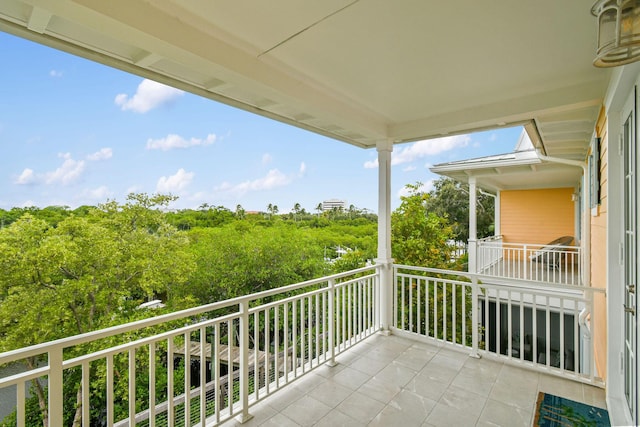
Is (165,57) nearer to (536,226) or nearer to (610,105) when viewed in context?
(610,105)

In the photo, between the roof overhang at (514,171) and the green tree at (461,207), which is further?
the green tree at (461,207)

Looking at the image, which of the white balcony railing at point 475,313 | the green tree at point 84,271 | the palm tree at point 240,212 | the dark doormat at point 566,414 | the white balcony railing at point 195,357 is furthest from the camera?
the palm tree at point 240,212

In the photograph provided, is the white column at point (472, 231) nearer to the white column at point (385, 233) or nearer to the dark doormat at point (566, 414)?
the white column at point (385, 233)

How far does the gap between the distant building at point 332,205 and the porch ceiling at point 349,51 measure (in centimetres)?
756

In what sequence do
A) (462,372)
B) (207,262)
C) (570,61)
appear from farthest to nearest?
(207,262), (462,372), (570,61)

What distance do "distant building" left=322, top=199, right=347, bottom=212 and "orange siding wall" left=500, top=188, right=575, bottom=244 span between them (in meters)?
5.24

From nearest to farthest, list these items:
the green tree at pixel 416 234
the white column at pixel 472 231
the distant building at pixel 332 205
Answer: the green tree at pixel 416 234 < the white column at pixel 472 231 < the distant building at pixel 332 205

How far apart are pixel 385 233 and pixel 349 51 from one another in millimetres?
2497

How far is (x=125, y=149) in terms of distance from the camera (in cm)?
734

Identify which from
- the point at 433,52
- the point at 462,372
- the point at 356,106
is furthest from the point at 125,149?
the point at 462,372

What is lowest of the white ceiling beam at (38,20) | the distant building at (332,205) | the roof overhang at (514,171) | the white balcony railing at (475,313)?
the white balcony railing at (475,313)

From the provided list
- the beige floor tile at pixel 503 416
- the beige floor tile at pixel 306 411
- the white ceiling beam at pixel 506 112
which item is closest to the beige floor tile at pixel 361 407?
the beige floor tile at pixel 306 411

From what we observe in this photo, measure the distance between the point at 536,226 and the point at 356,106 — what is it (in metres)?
8.43

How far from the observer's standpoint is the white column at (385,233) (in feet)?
13.2
